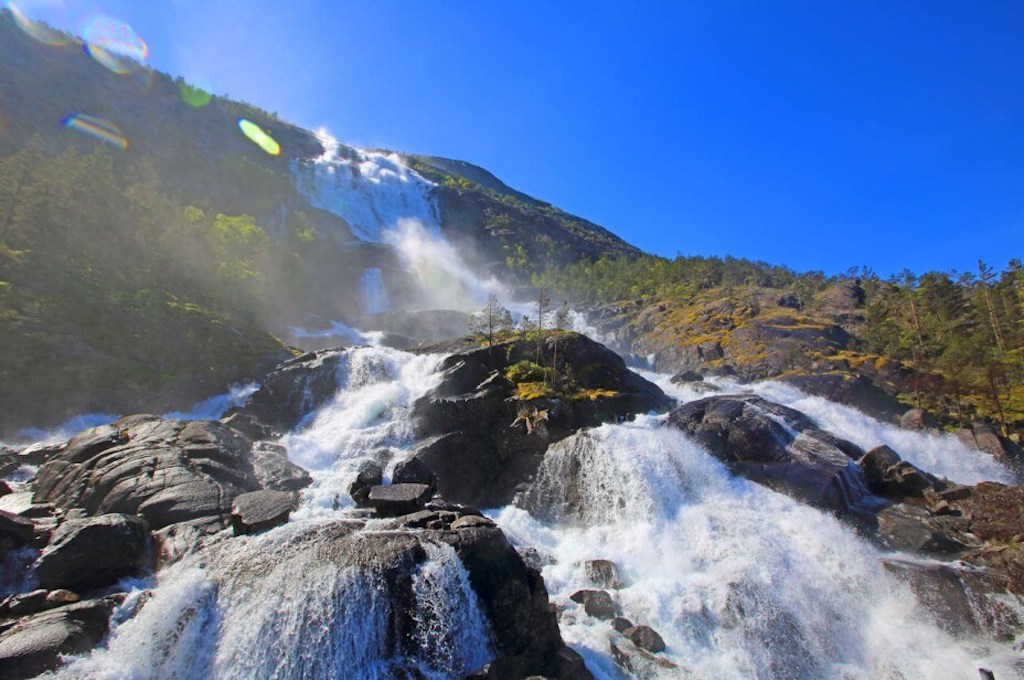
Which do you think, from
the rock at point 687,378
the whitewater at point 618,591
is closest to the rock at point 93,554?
the whitewater at point 618,591

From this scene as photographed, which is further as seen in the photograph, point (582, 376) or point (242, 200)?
point (242, 200)

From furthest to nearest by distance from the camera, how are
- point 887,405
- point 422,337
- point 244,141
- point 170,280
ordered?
point 244,141 → point 422,337 → point 170,280 → point 887,405

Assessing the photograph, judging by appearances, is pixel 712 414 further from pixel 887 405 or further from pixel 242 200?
pixel 242 200

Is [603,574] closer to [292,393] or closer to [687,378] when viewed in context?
[292,393]

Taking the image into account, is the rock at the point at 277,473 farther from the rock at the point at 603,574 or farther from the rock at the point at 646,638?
the rock at the point at 646,638

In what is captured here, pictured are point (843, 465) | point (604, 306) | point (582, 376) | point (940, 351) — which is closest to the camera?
point (843, 465)

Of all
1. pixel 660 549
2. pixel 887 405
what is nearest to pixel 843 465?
pixel 660 549

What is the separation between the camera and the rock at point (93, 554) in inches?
607

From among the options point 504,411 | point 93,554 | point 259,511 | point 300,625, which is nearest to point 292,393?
point 504,411

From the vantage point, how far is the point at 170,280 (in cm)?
5525

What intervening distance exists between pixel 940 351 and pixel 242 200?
393ft

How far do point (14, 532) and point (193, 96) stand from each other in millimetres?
151047

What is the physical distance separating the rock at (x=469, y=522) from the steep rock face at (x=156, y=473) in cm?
943

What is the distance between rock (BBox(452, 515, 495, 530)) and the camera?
55.6ft
